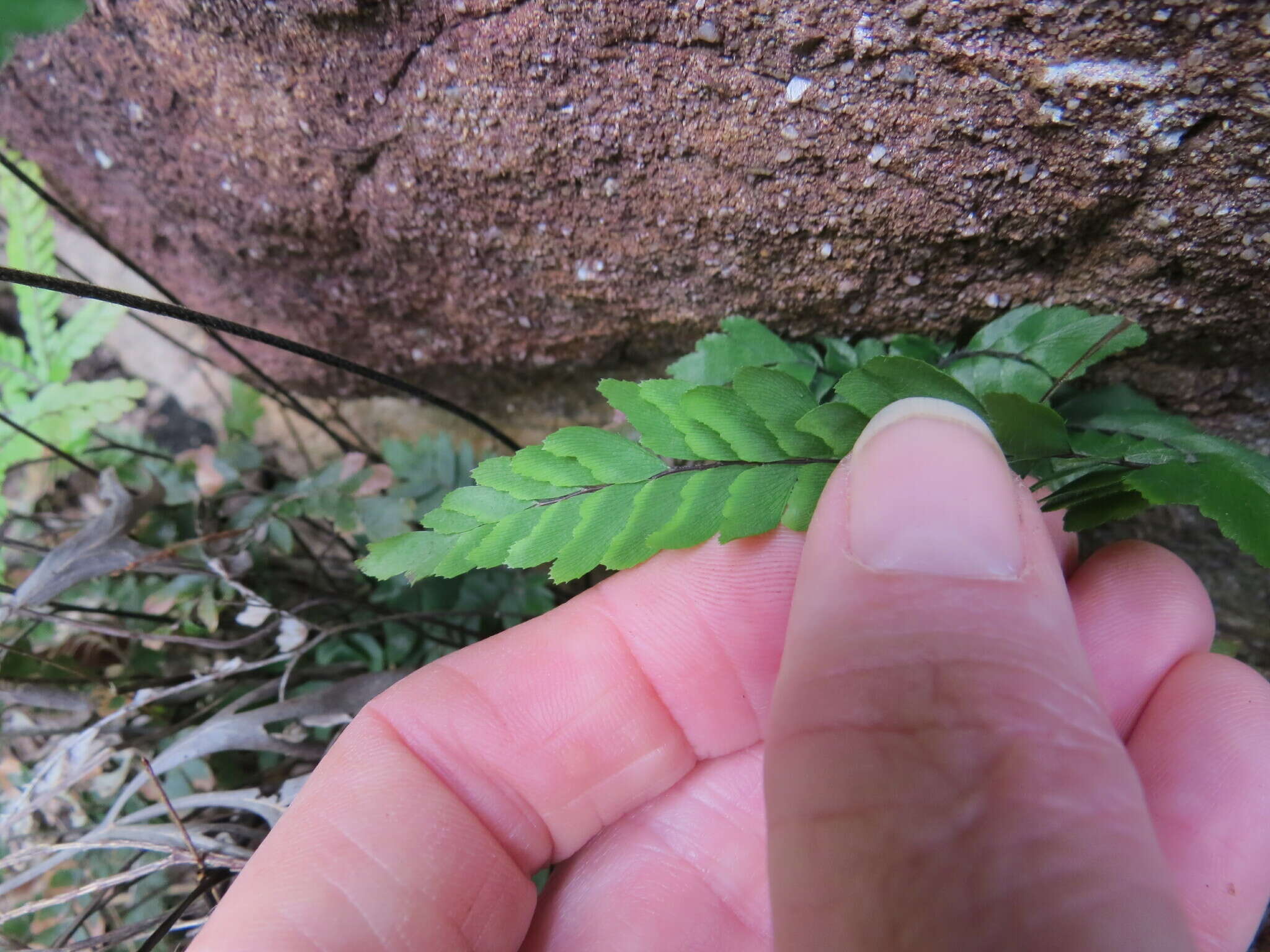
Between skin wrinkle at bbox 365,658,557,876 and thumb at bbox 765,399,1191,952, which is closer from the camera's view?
thumb at bbox 765,399,1191,952

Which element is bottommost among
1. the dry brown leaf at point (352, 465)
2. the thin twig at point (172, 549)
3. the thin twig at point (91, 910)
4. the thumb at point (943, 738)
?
the thin twig at point (91, 910)

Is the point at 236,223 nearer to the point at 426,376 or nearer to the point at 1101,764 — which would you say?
the point at 426,376

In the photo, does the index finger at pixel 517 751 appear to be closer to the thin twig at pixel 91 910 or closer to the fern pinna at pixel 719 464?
the fern pinna at pixel 719 464

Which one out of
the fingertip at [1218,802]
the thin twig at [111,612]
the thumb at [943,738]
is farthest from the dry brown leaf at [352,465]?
the fingertip at [1218,802]

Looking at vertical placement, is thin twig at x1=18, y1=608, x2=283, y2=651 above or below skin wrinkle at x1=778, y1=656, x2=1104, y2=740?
above

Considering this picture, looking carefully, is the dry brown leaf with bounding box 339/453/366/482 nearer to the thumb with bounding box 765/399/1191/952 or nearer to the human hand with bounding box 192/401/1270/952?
the human hand with bounding box 192/401/1270/952

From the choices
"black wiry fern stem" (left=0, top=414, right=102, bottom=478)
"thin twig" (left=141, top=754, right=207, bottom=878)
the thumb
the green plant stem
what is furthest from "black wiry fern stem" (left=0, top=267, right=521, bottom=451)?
the thumb

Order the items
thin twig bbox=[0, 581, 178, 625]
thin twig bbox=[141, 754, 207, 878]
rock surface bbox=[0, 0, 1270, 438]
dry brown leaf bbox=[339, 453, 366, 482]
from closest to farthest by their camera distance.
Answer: rock surface bbox=[0, 0, 1270, 438]
thin twig bbox=[141, 754, 207, 878]
thin twig bbox=[0, 581, 178, 625]
dry brown leaf bbox=[339, 453, 366, 482]

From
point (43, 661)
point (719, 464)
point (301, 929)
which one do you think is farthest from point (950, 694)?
point (43, 661)
